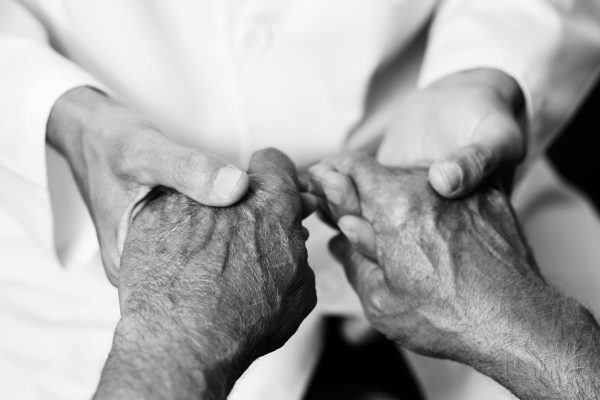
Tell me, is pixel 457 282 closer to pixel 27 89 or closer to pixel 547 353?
pixel 547 353

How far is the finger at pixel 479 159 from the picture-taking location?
0.93 metres

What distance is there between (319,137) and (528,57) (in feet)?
1.26

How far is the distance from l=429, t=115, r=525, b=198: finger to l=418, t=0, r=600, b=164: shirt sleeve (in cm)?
→ 19

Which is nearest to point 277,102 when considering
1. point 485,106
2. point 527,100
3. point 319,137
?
point 319,137

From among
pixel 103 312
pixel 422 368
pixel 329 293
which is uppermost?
pixel 103 312

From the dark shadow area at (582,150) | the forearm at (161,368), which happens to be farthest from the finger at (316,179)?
the dark shadow area at (582,150)

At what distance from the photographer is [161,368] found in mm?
641

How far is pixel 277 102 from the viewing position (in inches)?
43.1

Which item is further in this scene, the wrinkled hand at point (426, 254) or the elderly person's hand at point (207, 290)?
the wrinkled hand at point (426, 254)

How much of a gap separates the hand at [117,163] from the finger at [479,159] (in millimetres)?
288

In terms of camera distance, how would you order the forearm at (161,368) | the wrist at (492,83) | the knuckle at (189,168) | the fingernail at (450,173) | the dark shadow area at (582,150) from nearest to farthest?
1. the forearm at (161,368)
2. the knuckle at (189,168)
3. the fingernail at (450,173)
4. the wrist at (492,83)
5. the dark shadow area at (582,150)

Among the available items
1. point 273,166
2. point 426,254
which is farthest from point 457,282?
point 273,166

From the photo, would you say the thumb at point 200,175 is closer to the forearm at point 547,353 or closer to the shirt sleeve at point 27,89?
the shirt sleeve at point 27,89

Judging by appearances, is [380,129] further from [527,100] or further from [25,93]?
[25,93]
